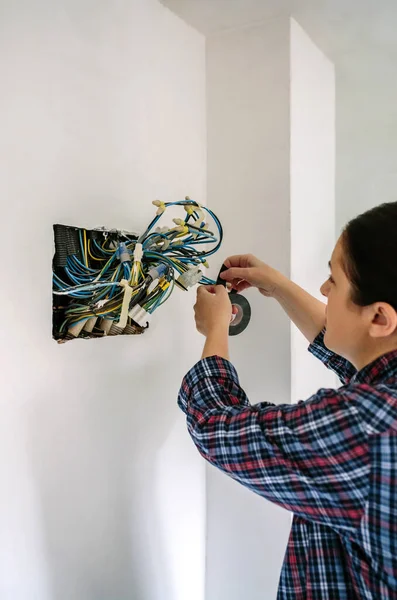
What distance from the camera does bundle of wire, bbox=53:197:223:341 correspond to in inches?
37.7

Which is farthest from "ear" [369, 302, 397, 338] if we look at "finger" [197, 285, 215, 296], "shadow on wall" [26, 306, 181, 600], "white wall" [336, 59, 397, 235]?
"white wall" [336, 59, 397, 235]

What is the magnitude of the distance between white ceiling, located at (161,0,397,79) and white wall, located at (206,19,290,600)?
5 cm

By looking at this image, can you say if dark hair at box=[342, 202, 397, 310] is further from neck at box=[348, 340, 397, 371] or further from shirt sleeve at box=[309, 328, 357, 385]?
shirt sleeve at box=[309, 328, 357, 385]

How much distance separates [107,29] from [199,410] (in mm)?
846

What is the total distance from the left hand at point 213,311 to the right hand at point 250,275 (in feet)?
0.25

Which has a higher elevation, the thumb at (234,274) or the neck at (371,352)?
the thumb at (234,274)

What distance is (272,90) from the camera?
4.53 ft

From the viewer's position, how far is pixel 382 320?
0.75 m

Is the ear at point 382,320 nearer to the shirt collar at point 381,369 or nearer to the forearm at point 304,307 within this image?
the shirt collar at point 381,369

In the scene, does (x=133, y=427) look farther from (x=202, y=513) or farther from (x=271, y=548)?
(x=271, y=548)

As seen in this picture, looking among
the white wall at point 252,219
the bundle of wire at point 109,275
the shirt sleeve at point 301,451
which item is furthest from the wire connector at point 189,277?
the white wall at point 252,219

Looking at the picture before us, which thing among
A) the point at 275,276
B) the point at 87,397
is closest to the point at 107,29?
the point at 275,276

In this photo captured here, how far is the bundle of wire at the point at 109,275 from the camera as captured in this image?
3.14 feet

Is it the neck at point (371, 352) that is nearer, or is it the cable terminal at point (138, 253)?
the neck at point (371, 352)
